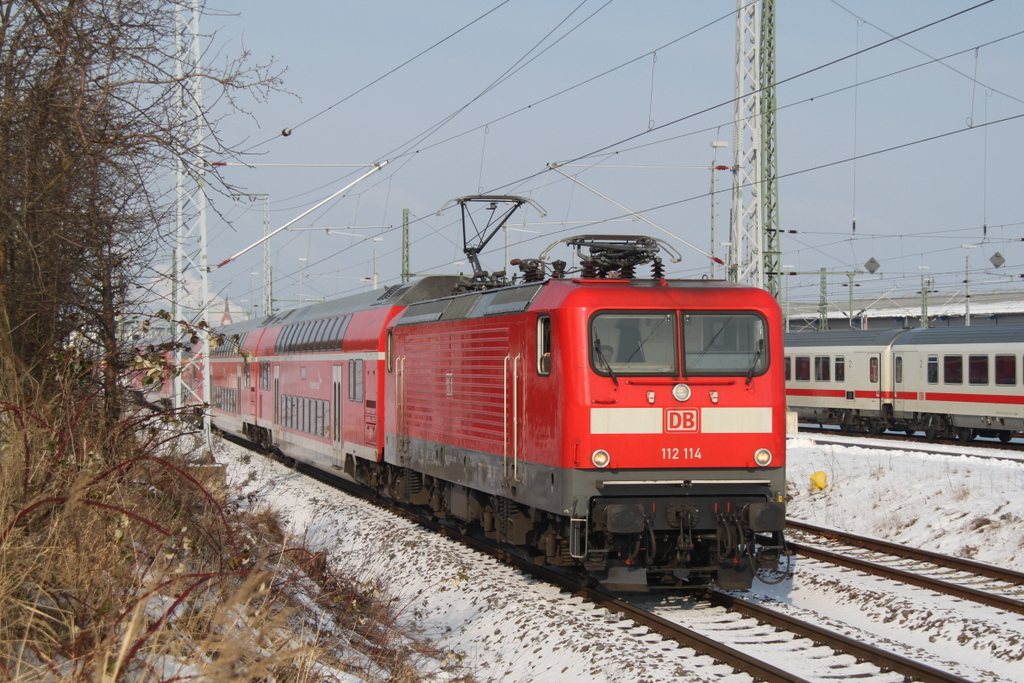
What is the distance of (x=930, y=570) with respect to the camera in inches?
452

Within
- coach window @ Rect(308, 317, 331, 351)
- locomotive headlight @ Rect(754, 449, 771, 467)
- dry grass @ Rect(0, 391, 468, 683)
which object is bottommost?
dry grass @ Rect(0, 391, 468, 683)

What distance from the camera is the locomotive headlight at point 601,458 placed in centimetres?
944

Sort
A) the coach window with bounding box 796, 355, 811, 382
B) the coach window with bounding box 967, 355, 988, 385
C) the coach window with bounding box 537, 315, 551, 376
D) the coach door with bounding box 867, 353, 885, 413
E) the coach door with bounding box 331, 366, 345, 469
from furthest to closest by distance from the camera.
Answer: the coach window with bounding box 796, 355, 811, 382, the coach door with bounding box 867, 353, 885, 413, the coach window with bounding box 967, 355, 988, 385, the coach door with bounding box 331, 366, 345, 469, the coach window with bounding box 537, 315, 551, 376

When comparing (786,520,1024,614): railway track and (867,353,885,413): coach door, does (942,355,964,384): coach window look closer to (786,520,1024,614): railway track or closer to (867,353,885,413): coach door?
(867,353,885,413): coach door

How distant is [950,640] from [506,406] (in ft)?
15.3

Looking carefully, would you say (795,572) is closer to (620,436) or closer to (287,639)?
(620,436)

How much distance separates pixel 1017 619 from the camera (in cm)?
918

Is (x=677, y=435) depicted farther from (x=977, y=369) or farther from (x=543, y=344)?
(x=977, y=369)

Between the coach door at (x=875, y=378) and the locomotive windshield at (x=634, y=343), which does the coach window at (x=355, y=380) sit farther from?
the coach door at (x=875, y=378)

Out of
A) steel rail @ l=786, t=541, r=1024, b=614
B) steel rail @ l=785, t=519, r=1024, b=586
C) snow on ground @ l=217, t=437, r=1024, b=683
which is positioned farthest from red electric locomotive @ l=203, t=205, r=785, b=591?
steel rail @ l=785, t=519, r=1024, b=586

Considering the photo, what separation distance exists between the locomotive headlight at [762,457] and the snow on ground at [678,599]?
141 cm

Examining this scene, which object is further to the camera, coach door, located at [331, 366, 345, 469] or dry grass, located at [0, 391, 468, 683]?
coach door, located at [331, 366, 345, 469]

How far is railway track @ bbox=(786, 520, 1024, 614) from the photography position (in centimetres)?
1006

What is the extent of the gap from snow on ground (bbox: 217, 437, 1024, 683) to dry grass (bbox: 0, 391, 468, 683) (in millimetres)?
1009
